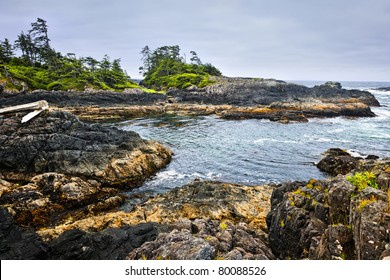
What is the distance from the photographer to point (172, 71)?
12181 centimetres

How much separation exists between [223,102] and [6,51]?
80285 millimetres

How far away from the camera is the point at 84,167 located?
20797 mm

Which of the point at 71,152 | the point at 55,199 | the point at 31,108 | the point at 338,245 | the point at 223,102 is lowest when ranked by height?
the point at 55,199

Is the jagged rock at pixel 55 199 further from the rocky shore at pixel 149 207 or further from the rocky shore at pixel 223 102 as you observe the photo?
the rocky shore at pixel 223 102

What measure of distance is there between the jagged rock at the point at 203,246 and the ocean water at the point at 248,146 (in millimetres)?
11257

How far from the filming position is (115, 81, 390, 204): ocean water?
23.8 m

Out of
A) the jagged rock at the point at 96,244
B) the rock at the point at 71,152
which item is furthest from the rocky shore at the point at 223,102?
the jagged rock at the point at 96,244

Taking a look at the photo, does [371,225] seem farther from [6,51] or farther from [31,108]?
[6,51]

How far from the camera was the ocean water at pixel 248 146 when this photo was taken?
23.8 meters

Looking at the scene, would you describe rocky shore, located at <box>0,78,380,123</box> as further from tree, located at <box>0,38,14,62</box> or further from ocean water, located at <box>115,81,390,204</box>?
tree, located at <box>0,38,14,62</box>

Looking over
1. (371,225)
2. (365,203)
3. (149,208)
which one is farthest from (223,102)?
(371,225)

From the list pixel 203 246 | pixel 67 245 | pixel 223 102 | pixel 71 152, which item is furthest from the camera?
pixel 223 102

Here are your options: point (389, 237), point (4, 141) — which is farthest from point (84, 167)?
point (389, 237)

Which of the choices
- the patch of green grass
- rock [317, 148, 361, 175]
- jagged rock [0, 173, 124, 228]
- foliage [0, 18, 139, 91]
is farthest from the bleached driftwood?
foliage [0, 18, 139, 91]
